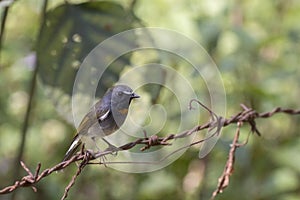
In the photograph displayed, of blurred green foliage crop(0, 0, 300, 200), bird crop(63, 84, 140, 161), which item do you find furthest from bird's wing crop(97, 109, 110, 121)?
blurred green foliage crop(0, 0, 300, 200)

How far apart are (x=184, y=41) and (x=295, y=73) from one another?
837 mm

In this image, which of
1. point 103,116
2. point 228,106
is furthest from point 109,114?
point 228,106

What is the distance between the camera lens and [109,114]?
4.22 feet

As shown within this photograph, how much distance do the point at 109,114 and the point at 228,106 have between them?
138 centimetres

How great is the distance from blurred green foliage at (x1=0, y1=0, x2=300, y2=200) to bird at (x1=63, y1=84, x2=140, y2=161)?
0.94 metres

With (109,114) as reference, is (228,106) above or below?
above

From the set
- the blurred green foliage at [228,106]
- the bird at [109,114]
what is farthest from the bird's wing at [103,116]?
the blurred green foliage at [228,106]

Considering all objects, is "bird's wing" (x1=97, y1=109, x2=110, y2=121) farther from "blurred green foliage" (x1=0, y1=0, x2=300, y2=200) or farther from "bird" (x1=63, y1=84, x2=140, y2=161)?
"blurred green foliage" (x1=0, y1=0, x2=300, y2=200)

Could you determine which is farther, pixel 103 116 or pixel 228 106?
pixel 228 106

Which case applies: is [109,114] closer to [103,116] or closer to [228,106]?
[103,116]

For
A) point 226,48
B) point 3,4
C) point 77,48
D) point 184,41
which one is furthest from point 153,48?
point 226,48

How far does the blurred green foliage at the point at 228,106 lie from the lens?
2557 mm

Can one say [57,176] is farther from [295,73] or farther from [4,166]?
[295,73]

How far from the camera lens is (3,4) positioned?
5.07 ft
